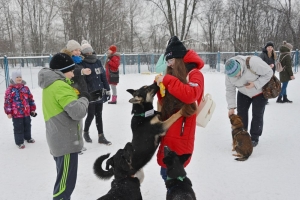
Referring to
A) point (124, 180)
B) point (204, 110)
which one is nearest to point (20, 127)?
point (124, 180)

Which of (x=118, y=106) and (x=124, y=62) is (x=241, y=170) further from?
(x=124, y=62)

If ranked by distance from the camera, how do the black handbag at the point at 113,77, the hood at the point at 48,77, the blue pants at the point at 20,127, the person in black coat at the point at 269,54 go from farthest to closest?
the black handbag at the point at 113,77
the person in black coat at the point at 269,54
the blue pants at the point at 20,127
the hood at the point at 48,77

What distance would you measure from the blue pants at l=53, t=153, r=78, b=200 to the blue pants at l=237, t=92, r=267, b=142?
3.24m

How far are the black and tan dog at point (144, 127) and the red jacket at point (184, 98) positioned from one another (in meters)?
0.11

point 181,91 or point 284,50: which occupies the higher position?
point 284,50

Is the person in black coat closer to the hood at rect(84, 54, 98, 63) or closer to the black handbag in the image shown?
the black handbag

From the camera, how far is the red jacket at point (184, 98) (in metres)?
2.07

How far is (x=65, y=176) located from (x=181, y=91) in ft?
4.75

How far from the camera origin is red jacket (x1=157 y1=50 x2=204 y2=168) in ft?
6.80

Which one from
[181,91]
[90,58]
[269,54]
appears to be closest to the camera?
[181,91]

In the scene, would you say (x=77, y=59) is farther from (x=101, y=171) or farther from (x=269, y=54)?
(x=269, y=54)

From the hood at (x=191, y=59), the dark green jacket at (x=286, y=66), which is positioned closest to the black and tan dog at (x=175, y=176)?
the hood at (x=191, y=59)

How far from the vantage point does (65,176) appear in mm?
2428

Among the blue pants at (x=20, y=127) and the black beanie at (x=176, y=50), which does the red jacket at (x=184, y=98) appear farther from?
the blue pants at (x=20, y=127)
